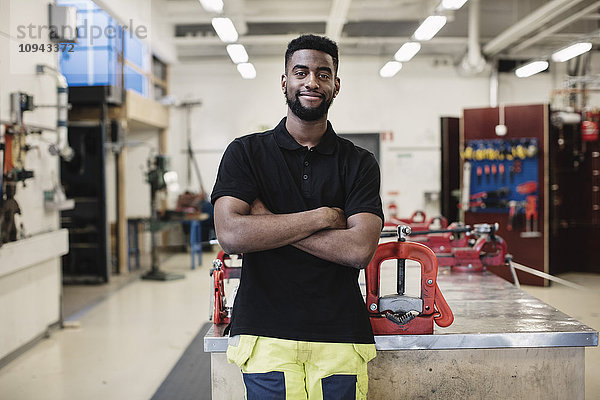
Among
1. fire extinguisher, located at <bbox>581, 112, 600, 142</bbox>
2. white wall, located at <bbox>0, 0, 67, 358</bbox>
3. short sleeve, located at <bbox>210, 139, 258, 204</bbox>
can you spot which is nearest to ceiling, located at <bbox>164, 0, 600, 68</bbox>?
fire extinguisher, located at <bbox>581, 112, 600, 142</bbox>

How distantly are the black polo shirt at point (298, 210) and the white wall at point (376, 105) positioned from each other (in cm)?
930

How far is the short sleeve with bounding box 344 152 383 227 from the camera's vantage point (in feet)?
5.82

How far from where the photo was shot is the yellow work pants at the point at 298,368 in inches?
65.8

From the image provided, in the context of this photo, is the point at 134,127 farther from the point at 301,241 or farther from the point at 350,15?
the point at 301,241

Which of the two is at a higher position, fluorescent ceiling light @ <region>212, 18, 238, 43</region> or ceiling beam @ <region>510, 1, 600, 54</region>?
ceiling beam @ <region>510, 1, 600, 54</region>

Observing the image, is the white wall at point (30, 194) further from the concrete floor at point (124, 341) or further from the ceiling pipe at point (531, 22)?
the ceiling pipe at point (531, 22)

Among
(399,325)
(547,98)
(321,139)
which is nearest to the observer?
(321,139)

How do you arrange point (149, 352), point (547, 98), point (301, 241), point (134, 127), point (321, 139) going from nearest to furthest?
point (301, 241) → point (321, 139) → point (149, 352) → point (134, 127) → point (547, 98)

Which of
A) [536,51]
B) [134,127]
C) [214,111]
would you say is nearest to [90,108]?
[134,127]

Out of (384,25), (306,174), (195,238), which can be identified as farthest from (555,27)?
(306,174)

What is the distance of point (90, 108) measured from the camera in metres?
7.56

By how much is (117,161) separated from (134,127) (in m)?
2.55

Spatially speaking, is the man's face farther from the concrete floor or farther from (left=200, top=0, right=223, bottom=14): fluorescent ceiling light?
(left=200, top=0, right=223, bottom=14): fluorescent ceiling light

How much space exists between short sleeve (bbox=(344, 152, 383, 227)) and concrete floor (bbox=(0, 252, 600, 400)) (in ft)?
8.43
